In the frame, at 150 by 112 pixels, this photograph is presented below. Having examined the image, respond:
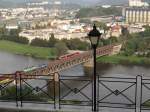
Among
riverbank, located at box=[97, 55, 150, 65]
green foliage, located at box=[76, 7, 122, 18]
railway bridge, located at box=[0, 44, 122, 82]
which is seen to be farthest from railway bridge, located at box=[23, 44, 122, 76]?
green foliage, located at box=[76, 7, 122, 18]

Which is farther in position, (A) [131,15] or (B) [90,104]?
(A) [131,15]

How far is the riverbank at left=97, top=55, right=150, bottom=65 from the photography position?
2569cm

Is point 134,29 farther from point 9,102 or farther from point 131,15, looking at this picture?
point 9,102

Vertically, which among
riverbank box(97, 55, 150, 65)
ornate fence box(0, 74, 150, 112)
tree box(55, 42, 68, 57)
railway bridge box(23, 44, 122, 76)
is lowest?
riverbank box(97, 55, 150, 65)

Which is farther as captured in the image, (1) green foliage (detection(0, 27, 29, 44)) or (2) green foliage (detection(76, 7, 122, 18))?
(2) green foliage (detection(76, 7, 122, 18))

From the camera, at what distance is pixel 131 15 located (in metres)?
54.8

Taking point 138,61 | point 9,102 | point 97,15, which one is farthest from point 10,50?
point 97,15

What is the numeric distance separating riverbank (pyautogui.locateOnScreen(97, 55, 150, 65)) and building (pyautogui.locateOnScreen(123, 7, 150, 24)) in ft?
85.6

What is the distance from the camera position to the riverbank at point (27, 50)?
29297 mm

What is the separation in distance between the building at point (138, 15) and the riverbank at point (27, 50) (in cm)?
2227

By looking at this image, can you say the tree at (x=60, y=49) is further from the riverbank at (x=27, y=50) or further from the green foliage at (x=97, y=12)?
the green foliage at (x=97, y=12)

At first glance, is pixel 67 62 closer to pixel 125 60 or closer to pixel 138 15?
pixel 125 60

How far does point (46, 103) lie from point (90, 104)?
514 mm

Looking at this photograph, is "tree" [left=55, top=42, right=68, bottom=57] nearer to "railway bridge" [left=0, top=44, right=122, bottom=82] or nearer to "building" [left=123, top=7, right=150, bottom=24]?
Answer: "railway bridge" [left=0, top=44, right=122, bottom=82]
